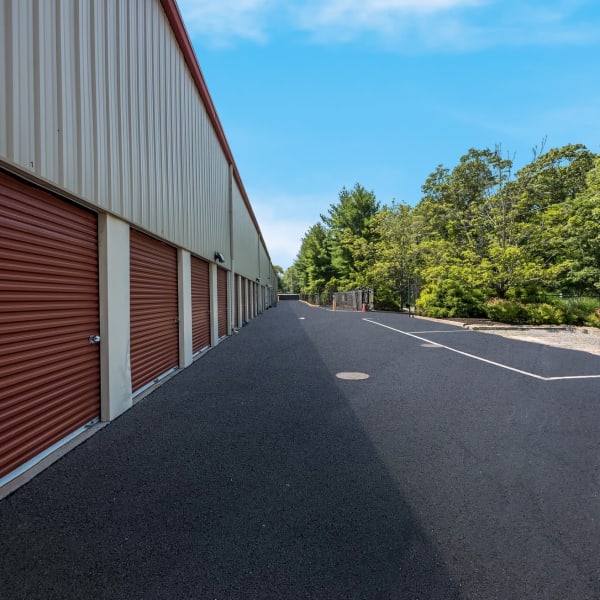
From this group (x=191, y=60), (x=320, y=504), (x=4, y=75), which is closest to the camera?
(x=320, y=504)

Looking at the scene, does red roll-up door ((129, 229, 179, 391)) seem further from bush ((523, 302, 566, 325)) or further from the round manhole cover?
bush ((523, 302, 566, 325))

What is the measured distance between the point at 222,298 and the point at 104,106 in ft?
30.0

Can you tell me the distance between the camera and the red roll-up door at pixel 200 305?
877 cm

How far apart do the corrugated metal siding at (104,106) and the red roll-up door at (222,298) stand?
422 cm

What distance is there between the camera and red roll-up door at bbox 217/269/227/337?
40.3 ft

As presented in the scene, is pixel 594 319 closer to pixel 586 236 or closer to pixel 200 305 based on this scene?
pixel 586 236

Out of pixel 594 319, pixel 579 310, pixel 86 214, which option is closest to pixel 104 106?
pixel 86 214

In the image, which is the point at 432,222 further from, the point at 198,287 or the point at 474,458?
the point at 474,458

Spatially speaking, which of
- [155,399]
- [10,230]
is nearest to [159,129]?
[10,230]

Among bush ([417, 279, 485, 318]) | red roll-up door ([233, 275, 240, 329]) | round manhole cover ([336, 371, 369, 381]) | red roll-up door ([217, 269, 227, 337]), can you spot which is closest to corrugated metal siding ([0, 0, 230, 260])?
red roll-up door ([217, 269, 227, 337])

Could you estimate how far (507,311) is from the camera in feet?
51.5

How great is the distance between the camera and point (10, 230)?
2922mm

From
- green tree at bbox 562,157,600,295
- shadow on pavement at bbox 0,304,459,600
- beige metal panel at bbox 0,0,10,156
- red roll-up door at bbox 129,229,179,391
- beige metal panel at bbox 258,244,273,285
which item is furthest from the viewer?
beige metal panel at bbox 258,244,273,285

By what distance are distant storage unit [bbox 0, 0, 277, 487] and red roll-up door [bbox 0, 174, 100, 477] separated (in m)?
0.01
